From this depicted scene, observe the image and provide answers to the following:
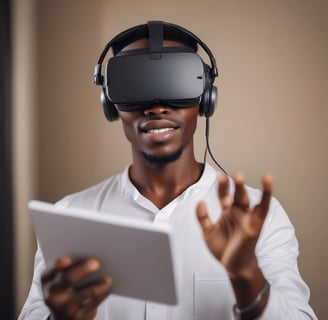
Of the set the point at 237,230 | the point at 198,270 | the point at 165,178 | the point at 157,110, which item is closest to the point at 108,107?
the point at 157,110

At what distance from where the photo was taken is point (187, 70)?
111 cm

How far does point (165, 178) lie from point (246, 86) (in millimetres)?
535

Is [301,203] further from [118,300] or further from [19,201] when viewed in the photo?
[19,201]

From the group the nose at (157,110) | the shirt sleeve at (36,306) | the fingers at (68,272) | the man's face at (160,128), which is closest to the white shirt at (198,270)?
the shirt sleeve at (36,306)

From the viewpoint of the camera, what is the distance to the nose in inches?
44.5

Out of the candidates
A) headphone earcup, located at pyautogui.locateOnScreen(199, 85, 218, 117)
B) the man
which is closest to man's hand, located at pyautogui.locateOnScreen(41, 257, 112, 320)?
the man

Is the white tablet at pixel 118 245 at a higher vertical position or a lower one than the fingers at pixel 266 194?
lower

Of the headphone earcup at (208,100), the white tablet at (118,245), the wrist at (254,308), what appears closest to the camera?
the white tablet at (118,245)

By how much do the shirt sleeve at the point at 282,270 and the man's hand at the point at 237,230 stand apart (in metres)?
0.15

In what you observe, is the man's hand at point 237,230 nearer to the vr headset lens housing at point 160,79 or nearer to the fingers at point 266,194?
the fingers at point 266,194

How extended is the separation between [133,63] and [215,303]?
663mm

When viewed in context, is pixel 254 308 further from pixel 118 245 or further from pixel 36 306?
pixel 36 306

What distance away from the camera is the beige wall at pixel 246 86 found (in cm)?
154

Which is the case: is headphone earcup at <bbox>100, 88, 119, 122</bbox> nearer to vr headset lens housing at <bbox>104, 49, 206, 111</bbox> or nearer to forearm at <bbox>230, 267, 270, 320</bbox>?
vr headset lens housing at <bbox>104, 49, 206, 111</bbox>
